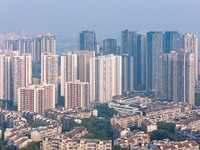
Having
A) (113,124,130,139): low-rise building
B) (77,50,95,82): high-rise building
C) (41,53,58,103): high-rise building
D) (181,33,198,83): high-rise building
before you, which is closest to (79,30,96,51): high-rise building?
(181,33,198,83): high-rise building

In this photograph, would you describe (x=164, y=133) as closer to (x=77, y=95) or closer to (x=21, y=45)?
(x=77, y=95)

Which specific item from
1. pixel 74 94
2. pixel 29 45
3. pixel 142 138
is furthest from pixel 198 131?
pixel 29 45

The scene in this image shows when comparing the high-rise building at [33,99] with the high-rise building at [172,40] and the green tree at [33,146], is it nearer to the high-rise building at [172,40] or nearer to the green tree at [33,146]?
the green tree at [33,146]

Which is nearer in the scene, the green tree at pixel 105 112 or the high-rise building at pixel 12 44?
the green tree at pixel 105 112

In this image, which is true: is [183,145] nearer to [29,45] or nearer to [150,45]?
[150,45]

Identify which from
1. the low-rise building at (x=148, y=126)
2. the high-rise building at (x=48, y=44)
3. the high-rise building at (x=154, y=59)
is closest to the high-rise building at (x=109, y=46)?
the high-rise building at (x=154, y=59)

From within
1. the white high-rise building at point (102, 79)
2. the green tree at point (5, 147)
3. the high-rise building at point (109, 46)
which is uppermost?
the high-rise building at point (109, 46)

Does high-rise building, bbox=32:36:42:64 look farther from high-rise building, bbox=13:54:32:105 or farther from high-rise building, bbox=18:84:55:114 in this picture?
high-rise building, bbox=18:84:55:114
